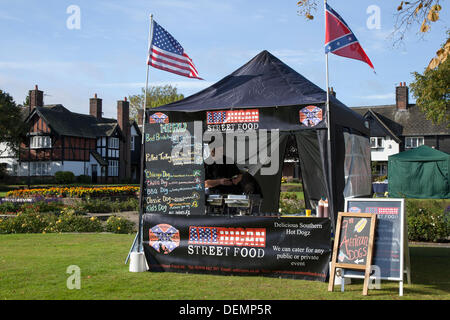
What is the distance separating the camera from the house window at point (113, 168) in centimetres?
5682

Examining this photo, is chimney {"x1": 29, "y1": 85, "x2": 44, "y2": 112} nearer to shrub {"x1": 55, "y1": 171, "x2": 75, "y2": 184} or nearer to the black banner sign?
shrub {"x1": 55, "y1": 171, "x2": 75, "y2": 184}

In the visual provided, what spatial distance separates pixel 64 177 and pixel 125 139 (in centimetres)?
1185

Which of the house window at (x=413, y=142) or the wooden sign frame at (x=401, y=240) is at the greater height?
the house window at (x=413, y=142)

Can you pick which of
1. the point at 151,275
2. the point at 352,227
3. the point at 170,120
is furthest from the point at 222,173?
the point at 352,227

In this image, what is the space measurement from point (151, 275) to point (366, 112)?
53.3 metres

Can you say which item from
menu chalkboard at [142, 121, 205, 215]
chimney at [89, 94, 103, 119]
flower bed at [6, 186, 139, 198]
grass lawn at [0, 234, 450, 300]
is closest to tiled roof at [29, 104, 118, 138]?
chimney at [89, 94, 103, 119]

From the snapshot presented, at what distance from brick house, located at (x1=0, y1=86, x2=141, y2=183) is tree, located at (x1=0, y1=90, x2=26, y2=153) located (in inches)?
115

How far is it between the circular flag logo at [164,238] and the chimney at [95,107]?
54.8 meters

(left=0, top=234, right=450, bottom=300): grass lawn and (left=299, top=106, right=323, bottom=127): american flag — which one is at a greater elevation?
(left=299, top=106, right=323, bottom=127): american flag

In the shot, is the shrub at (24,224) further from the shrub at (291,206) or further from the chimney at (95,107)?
the chimney at (95,107)

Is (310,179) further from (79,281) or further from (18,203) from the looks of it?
(18,203)

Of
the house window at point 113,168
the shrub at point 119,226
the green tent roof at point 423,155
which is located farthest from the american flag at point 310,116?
the house window at point 113,168

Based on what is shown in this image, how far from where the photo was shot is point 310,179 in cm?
1211

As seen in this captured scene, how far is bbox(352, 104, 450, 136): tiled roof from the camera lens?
55.8 meters
